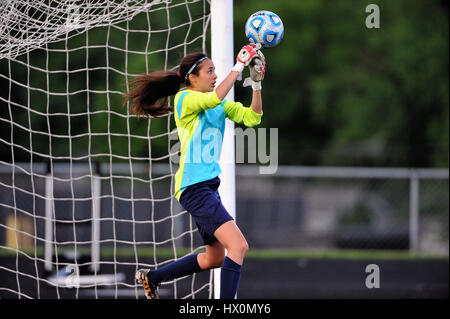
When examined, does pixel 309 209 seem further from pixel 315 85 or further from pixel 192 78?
pixel 192 78

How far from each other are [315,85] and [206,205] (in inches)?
577

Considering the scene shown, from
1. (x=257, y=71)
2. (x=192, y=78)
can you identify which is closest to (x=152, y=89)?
(x=192, y=78)

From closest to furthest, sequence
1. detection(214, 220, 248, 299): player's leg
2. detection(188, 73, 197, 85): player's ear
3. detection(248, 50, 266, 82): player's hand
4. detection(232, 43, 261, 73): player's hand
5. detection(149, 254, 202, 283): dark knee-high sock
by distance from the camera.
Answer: detection(214, 220, 248, 299): player's leg
detection(232, 43, 261, 73): player's hand
detection(248, 50, 266, 82): player's hand
detection(188, 73, 197, 85): player's ear
detection(149, 254, 202, 283): dark knee-high sock

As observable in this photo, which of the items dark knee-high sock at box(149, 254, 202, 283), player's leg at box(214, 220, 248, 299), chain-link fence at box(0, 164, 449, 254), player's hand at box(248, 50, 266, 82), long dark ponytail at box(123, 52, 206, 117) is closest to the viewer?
player's leg at box(214, 220, 248, 299)

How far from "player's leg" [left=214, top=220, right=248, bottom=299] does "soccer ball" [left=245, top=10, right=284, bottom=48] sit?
1.28 meters

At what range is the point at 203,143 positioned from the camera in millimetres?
4574

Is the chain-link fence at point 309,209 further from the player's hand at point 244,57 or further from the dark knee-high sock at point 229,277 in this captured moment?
the player's hand at point 244,57

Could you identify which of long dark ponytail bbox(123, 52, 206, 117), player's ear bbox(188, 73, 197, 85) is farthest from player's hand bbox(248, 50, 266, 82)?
long dark ponytail bbox(123, 52, 206, 117)

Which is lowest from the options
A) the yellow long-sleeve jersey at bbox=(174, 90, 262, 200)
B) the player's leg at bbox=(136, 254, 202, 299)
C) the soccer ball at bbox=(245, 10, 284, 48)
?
the player's leg at bbox=(136, 254, 202, 299)

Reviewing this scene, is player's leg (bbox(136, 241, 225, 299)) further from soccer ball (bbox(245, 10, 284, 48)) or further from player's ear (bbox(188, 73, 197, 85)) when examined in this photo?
soccer ball (bbox(245, 10, 284, 48))

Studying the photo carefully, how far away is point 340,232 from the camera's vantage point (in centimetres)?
1305

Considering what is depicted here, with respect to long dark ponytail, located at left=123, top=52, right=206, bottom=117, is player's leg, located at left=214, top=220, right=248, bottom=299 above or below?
below

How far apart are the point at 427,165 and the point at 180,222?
6.59 metres

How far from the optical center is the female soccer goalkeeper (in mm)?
4402
